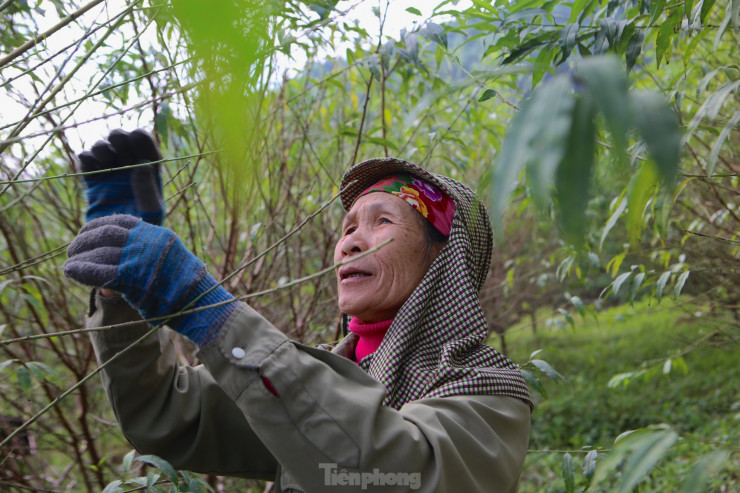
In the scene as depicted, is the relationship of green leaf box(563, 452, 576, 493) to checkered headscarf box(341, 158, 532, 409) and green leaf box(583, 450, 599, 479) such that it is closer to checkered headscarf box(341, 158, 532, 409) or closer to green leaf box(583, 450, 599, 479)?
green leaf box(583, 450, 599, 479)

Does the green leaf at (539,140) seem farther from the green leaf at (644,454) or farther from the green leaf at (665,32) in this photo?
the green leaf at (665,32)

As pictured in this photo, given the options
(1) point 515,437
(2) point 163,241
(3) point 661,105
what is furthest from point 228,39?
(1) point 515,437

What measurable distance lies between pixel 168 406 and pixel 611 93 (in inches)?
56.6

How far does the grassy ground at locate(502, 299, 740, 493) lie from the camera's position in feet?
17.5

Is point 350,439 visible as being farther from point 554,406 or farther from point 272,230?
point 554,406

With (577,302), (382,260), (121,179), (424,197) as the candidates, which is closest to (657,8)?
(424,197)

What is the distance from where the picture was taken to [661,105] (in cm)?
52

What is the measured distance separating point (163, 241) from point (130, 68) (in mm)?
1687

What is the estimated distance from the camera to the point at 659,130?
50 centimetres

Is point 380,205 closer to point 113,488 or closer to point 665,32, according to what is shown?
point 665,32

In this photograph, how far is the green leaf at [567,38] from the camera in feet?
5.20

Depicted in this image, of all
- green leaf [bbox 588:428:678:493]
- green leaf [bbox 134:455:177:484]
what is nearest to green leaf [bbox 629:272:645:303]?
green leaf [bbox 588:428:678:493]

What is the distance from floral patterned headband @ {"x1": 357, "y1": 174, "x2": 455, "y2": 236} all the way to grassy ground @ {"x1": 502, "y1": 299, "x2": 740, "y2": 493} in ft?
10.2

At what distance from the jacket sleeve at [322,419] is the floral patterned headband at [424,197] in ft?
2.13
